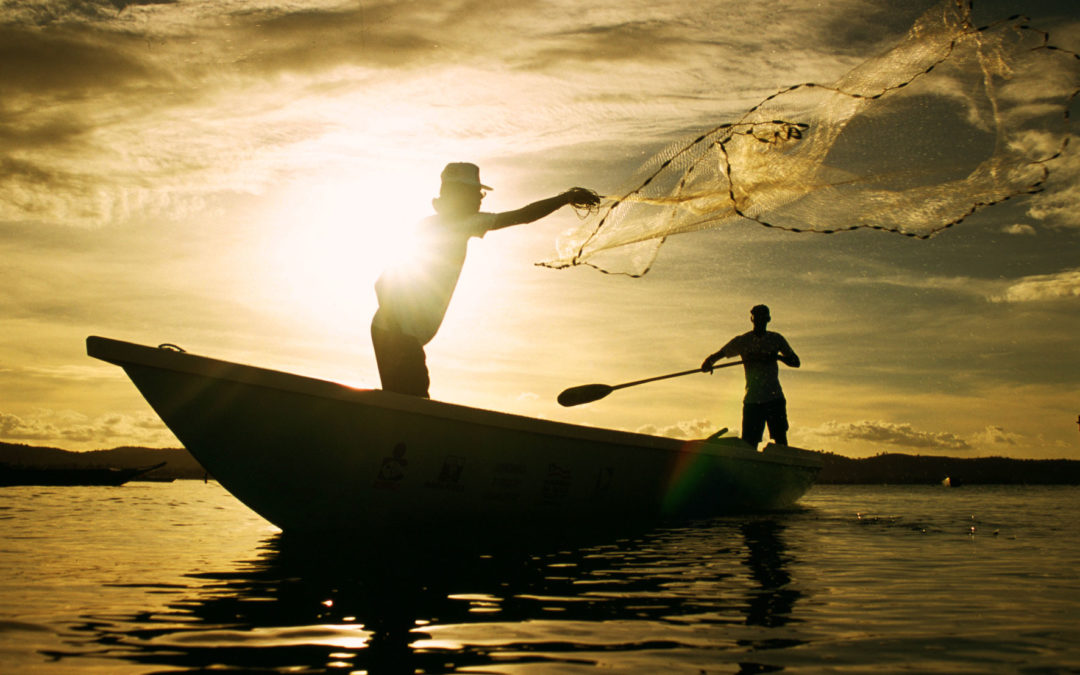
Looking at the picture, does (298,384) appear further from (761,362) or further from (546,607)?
(761,362)

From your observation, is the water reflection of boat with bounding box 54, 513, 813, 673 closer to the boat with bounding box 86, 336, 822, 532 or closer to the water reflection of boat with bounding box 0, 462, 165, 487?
the boat with bounding box 86, 336, 822, 532

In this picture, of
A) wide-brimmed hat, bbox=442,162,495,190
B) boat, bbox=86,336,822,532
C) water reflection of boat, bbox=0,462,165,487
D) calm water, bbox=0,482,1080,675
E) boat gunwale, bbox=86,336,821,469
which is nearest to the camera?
calm water, bbox=0,482,1080,675

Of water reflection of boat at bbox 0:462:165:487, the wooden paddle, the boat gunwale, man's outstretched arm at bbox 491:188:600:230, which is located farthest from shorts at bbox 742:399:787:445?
water reflection of boat at bbox 0:462:165:487

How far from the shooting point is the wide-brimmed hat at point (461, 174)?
6.59 m

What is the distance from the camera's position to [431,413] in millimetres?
6172

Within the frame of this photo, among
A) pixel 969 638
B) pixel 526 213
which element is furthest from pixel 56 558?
pixel 969 638

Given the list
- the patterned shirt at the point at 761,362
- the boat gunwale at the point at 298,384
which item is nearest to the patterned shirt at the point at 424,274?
the boat gunwale at the point at 298,384

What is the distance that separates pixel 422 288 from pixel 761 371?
230 inches

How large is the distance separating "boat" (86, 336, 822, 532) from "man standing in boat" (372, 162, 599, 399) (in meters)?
0.49

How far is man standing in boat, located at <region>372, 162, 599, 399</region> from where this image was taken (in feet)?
20.9

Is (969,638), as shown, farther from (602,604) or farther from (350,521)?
(350,521)

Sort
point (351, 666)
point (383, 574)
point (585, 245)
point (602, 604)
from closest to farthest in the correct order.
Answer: point (351, 666) → point (602, 604) → point (383, 574) → point (585, 245)

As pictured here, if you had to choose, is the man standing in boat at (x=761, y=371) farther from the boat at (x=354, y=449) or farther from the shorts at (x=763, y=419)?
the boat at (x=354, y=449)

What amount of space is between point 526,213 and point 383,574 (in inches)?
122
